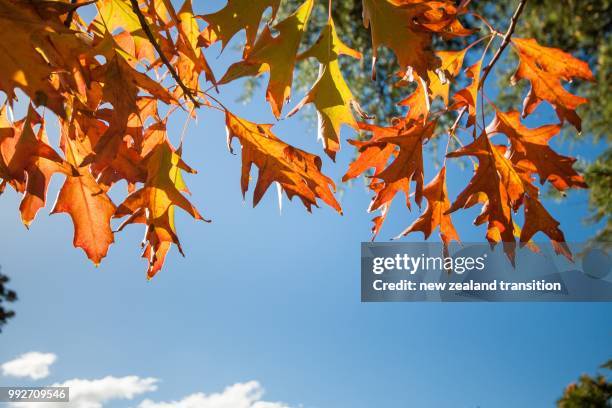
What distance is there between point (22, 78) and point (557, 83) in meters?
0.72

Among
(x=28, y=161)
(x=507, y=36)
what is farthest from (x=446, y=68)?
(x=28, y=161)

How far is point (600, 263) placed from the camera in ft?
7.26

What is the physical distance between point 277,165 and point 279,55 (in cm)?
15

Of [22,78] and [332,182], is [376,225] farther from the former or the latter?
[22,78]

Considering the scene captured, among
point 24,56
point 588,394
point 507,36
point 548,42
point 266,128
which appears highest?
point 548,42

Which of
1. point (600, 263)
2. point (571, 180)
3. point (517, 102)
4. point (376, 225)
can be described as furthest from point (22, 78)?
point (517, 102)

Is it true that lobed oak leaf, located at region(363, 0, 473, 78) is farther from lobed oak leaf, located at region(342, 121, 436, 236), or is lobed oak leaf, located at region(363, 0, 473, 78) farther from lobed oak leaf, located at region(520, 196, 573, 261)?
lobed oak leaf, located at region(520, 196, 573, 261)

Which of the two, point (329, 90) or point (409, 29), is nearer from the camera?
point (409, 29)

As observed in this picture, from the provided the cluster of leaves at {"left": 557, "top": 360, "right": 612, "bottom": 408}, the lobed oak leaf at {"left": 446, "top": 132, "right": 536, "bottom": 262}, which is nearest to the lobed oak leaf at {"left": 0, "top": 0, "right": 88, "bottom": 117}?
the lobed oak leaf at {"left": 446, "top": 132, "right": 536, "bottom": 262}

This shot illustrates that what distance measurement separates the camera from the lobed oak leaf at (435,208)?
0.87m

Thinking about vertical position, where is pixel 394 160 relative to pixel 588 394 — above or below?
below

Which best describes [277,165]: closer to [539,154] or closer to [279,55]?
[279,55]

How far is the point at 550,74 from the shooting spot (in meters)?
0.86

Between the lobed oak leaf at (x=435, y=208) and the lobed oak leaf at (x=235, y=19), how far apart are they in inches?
13.6
